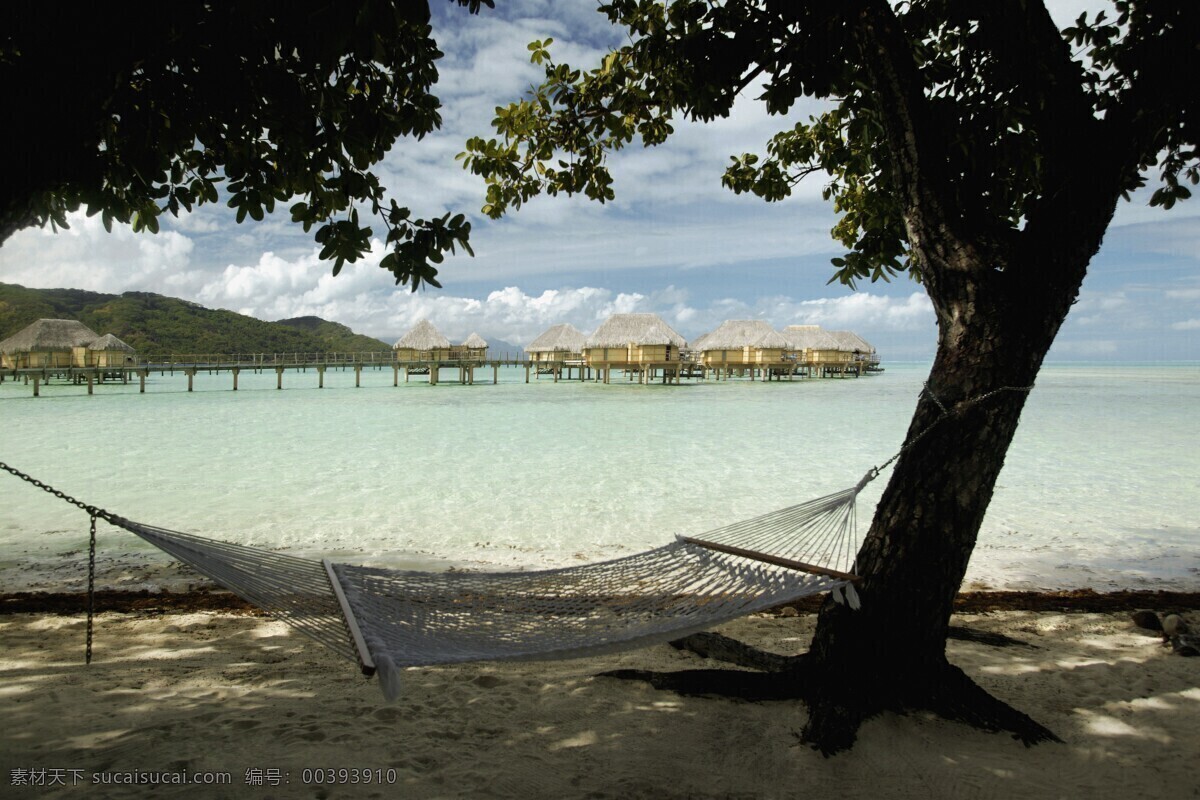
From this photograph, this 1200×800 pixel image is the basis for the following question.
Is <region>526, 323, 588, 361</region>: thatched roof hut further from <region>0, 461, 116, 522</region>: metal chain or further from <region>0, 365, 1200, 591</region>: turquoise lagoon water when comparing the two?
<region>0, 461, 116, 522</region>: metal chain

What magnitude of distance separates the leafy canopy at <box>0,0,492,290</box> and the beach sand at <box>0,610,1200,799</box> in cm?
143

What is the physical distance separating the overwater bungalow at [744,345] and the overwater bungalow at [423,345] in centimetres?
1201

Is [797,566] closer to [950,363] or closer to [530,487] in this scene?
[950,363]

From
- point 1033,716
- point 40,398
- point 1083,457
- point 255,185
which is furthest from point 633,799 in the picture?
point 40,398

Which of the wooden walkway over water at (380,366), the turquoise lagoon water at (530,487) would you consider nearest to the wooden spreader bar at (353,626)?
the turquoise lagoon water at (530,487)

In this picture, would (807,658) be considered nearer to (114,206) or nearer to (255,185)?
(255,185)

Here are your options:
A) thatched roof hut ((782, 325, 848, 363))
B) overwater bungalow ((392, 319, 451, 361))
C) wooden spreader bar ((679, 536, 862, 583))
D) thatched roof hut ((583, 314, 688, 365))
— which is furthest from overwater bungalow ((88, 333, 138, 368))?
wooden spreader bar ((679, 536, 862, 583))

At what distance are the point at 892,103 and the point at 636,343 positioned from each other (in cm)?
2636

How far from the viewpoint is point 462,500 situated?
6484mm

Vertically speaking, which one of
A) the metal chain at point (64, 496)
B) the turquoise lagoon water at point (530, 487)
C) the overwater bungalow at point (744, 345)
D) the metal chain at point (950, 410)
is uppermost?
the overwater bungalow at point (744, 345)

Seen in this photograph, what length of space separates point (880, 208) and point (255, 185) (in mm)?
2911

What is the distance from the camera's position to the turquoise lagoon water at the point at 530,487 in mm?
4535

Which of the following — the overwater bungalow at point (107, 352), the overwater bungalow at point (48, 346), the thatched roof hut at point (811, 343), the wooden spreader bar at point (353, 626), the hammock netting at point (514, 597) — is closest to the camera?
the wooden spreader bar at point (353, 626)

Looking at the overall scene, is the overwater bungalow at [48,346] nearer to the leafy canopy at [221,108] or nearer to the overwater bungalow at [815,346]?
the leafy canopy at [221,108]
